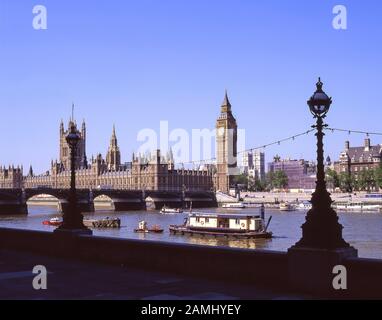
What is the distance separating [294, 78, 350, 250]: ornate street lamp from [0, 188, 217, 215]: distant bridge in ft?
366

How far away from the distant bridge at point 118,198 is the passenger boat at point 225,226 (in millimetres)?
52026

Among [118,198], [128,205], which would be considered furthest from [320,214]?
[128,205]

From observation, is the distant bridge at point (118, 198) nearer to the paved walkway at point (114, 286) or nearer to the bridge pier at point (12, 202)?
the bridge pier at point (12, 202)

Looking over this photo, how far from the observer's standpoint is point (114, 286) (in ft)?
41.4

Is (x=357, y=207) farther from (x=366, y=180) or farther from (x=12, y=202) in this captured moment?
(x=12, y=202)

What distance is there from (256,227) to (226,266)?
56301 mm

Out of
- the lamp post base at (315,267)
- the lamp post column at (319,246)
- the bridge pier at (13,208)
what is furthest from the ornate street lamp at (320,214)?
the bridge pier at (13,208)

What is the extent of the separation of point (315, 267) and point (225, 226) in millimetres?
60584

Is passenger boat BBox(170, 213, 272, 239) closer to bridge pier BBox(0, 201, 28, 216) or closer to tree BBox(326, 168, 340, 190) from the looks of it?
bridge pier BBox(0, 201, 28, 216)

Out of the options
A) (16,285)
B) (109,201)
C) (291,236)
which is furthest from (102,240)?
(109,201)

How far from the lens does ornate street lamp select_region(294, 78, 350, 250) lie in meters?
11.8

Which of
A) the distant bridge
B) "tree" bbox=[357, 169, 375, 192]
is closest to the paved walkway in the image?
the distant bridge
